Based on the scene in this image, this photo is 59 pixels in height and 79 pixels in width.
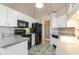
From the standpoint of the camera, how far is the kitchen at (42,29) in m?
1.21

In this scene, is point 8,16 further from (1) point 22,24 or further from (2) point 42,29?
(2) point 42,29

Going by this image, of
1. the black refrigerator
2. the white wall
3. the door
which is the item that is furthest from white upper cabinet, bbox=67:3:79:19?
the black refrigerator

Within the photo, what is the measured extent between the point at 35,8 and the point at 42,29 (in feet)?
0.94

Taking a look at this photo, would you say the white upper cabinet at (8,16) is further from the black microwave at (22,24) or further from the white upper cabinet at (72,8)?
the white upper cabinet at (72,8)

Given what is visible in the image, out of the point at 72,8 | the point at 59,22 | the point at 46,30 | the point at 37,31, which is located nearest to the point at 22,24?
the point at 37,31

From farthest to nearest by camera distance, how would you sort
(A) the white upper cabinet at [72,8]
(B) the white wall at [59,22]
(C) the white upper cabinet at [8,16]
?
(C) the white upper cabinet at [8,16], (B) the white wall at [59,22], (A) the white upper cabinet at [72,8]

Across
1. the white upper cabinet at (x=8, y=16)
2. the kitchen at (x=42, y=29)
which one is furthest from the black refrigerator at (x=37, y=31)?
the white upper cabinet at (x=8, y=16)

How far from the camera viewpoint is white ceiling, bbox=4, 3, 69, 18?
3.94 ft

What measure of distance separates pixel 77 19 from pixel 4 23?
4.09 feet

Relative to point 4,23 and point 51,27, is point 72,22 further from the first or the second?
point 4,23

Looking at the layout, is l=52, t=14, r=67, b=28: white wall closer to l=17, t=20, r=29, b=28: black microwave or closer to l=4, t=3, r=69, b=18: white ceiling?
l=4, t=3, r=69, b=18: white ceiling
